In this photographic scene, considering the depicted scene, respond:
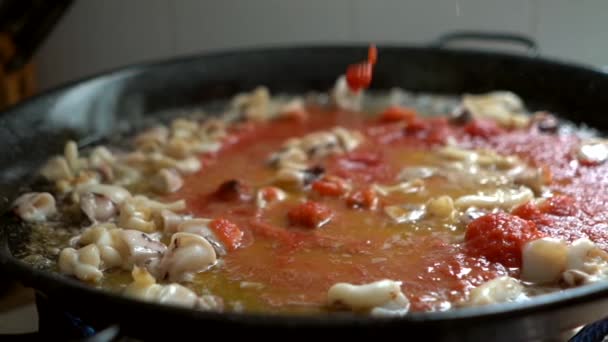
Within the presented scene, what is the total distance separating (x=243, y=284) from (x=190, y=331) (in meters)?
0.28

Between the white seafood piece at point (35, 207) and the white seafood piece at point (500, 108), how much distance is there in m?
1.07

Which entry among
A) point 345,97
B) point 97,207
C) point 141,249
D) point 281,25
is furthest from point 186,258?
point 281,25

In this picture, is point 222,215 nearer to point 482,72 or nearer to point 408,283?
point 408,283

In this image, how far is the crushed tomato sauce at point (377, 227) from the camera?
45.9 inches

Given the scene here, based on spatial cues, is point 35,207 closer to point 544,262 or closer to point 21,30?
point 544,262

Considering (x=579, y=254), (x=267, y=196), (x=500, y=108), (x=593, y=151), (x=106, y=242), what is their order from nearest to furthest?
1. (x=579, y=254)
2. (x=106, y=242)
3. (x=267, y=196)
4. (x=593, y=151)
5. (x=500, y=108)

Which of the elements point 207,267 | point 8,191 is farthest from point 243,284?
point 8,191

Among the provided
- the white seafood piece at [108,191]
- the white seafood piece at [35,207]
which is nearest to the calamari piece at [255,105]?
the white seafood piece at [108,191]

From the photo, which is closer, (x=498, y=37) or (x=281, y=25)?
(x=498, y=37)

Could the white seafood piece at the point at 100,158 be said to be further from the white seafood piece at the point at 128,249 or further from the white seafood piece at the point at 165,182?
the white seafood piece at the point at 128,249

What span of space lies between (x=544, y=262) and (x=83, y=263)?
74 cm

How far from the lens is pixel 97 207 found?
1.42 metres

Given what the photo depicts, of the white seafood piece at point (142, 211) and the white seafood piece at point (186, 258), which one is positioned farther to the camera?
the white seafood piece at point (142, 211)

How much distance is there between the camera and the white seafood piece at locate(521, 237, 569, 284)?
1.14m
